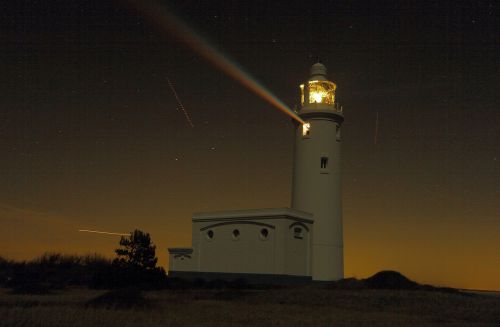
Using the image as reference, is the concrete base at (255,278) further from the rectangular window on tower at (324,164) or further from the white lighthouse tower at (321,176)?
the rectangular window on tower at (324,164)

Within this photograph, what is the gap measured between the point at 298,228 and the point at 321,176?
401cm

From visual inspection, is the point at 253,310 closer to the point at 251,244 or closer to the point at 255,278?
the point at 255,278

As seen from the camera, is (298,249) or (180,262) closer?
(298,249)

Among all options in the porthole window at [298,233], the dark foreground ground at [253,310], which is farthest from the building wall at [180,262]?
the dark foreground ground at [253,310]

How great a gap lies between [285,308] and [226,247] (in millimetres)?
15560

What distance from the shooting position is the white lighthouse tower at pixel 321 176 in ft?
112

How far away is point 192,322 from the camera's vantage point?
1430 cm

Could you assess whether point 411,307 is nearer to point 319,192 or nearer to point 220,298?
point 220,298

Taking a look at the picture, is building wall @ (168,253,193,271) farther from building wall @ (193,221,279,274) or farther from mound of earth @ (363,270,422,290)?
mound of earth @ (363,270,422,290)

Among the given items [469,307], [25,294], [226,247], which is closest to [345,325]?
[469,307]

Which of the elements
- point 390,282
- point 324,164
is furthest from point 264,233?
point 390,282

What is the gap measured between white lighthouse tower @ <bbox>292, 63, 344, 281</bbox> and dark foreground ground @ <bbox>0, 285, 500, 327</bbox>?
10183mm

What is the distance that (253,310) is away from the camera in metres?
17.5

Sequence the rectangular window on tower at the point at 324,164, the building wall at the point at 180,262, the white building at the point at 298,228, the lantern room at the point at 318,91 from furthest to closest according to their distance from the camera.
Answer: the lantern room at the point at 318,91
the building wall at the point at 180,262
the rectangular window on tower at the point at 324,164
the white building at the point at 298,228
